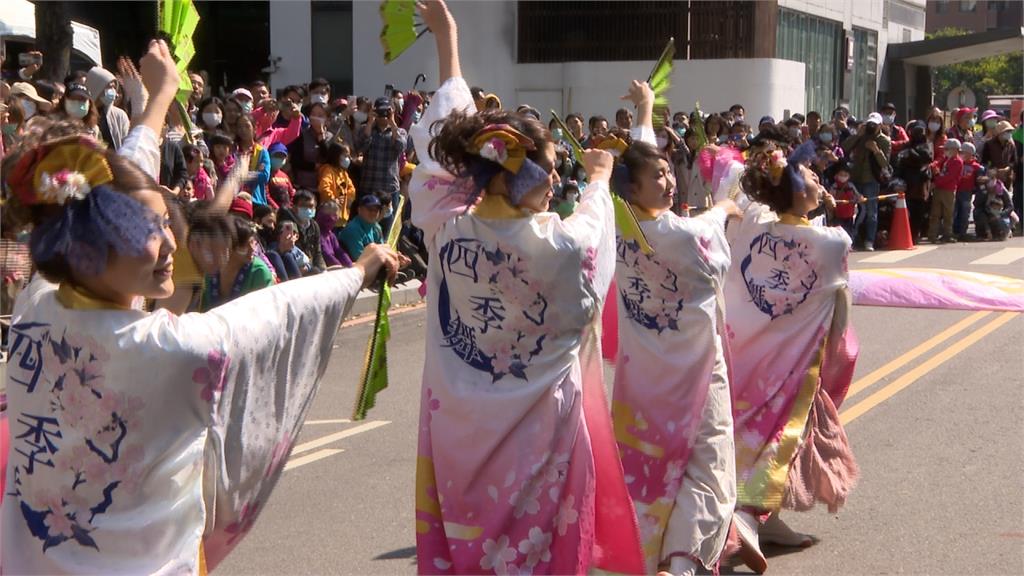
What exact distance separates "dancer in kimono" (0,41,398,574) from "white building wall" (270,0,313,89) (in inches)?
873

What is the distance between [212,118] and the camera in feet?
41.5

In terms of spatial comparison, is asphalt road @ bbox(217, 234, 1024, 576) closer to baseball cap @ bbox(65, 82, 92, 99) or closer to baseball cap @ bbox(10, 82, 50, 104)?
baseball cap @ bbox(65, 82, 92, 99)

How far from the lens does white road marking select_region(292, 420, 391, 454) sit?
7.71 m

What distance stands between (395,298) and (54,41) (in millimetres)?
4363

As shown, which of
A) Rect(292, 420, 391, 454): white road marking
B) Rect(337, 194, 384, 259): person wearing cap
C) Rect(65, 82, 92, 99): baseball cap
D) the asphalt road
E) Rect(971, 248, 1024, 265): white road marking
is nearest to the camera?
the asphalt road

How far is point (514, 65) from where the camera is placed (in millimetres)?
26516

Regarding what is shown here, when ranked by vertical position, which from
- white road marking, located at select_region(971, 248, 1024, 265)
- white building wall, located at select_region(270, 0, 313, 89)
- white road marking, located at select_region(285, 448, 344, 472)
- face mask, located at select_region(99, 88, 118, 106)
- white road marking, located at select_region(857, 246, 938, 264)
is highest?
white building wall, located at select_region(270, 0, 313, 89)

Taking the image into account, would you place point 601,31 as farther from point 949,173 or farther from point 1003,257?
point 1003,257

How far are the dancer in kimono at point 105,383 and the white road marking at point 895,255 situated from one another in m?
15.0

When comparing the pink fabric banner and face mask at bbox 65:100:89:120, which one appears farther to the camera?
the pink fabric banner

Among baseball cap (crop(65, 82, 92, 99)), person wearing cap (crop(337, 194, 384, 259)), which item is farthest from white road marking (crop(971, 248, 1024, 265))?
baseball cap (crop(65, 82, 92, 99))

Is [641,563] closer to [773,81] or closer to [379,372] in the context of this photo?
[379,372]

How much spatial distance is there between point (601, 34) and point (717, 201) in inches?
823

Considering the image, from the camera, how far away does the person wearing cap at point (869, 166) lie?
746 inches
